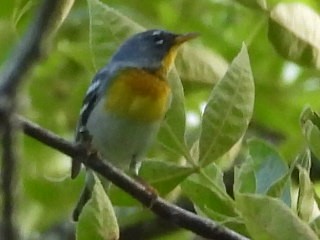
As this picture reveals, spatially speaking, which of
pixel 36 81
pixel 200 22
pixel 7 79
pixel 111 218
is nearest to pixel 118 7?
pixel 200 22

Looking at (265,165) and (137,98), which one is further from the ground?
(265,165)

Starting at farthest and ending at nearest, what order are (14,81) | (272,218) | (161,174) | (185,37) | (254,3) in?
(185,37) → (254,3) → (161,174) → (272,218) → (14,81)

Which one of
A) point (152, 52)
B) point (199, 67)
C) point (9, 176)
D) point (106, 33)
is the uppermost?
point (9, 176)

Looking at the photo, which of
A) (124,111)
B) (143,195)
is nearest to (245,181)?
(143,195)

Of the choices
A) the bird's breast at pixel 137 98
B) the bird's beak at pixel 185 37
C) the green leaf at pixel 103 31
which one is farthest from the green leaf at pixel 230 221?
the bird's breast at pixel 137 98

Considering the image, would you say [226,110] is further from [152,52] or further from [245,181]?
[152,52]

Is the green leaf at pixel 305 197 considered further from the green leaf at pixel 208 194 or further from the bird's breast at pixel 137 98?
the bird's breast at pixel 137 98

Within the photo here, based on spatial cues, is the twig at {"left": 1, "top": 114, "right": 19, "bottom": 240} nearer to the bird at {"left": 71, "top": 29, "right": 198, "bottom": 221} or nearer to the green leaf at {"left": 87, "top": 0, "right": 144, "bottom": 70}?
the green leaf at {"left": 87, "top": 0, "right": 144, "bottom": 70}
